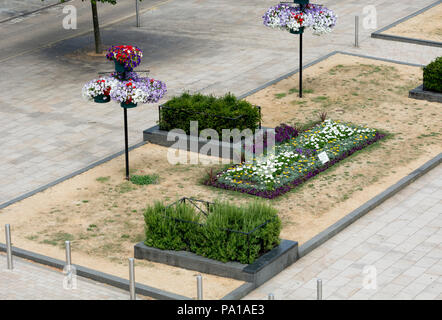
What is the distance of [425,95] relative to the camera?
28359 mm

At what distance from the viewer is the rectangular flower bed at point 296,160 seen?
74.1ft

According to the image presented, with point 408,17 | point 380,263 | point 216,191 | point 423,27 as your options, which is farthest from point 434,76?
point 380,263

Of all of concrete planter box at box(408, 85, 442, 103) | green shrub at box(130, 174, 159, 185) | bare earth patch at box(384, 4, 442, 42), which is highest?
bare earth patch at box(384, 4, 442, 42)

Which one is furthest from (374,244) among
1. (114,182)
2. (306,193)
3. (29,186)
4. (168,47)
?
(168,47)

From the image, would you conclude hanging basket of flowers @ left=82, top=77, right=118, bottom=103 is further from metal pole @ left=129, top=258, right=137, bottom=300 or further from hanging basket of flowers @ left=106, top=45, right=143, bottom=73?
metal pole @ left=129, top=258, right=137, bottom=300

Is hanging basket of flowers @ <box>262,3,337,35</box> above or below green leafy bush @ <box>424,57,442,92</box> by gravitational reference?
above

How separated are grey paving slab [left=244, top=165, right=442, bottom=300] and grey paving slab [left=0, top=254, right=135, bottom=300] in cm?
293

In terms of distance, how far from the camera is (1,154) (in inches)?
1008

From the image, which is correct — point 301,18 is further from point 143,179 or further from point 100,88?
point 100,88

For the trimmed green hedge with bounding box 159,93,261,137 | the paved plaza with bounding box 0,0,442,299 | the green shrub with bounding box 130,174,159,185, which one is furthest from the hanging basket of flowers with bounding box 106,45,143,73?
the paved plaza with bounding box 0,0,442,299

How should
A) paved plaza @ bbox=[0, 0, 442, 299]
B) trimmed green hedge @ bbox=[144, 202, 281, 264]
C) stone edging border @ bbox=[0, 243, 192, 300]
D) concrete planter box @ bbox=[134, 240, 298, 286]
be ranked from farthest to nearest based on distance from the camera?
paved plaza @ bbox=[0, 0, 442, 299]
trimmed green hedge @ bbox=[144, 202, 281, 264]
concrete planter box @ bbox=[134, 240, 298, 286]
stone edging border @ bbox=[0, 243, 192, 300]

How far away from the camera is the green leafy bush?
2803 centimetres

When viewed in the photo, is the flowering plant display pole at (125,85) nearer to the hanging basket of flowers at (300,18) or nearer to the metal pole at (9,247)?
the metal pole at (9,247)

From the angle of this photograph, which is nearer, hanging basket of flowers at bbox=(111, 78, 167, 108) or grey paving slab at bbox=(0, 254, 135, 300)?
grey paving slab at bbox=(0, 254, 135, 300)
